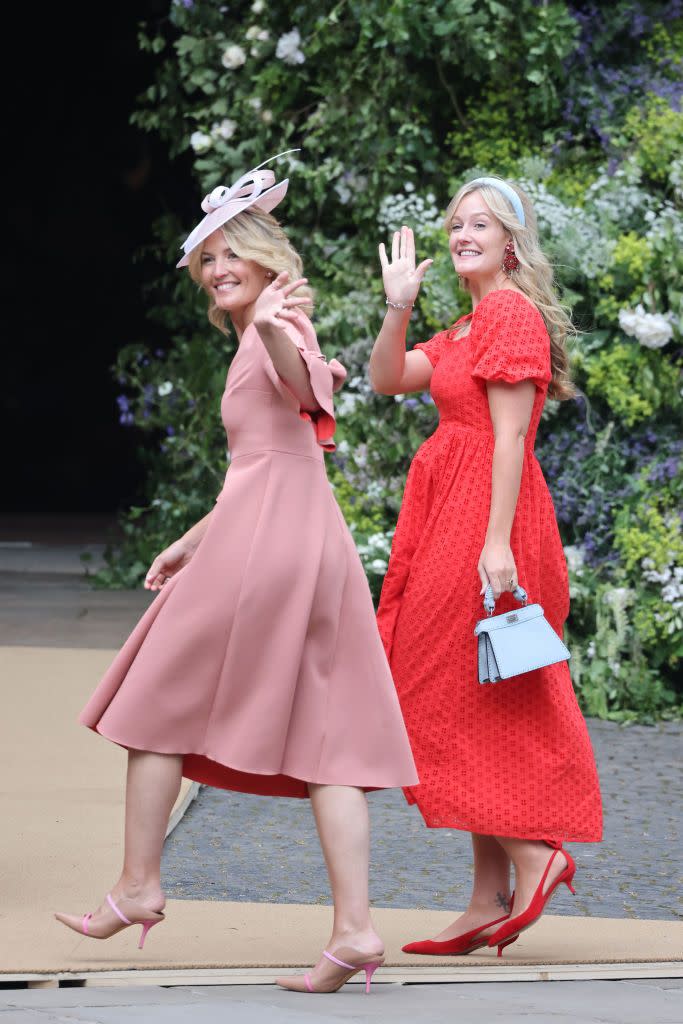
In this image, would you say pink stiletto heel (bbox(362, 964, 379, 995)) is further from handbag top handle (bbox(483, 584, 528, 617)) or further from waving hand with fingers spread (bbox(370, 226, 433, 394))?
waving hand with fingers spread (bbox(370, 226, 433, 394))

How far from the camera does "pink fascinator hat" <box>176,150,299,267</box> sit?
3432mm

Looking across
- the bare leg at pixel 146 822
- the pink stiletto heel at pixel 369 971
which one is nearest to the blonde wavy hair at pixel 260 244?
the bare leg at pixel 146 822

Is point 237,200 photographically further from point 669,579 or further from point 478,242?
point 669,579

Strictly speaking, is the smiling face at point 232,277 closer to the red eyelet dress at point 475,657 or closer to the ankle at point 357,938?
the red eyelet dress at point 475,657

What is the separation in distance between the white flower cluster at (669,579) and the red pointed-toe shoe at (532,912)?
316 cm

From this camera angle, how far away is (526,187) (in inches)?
278

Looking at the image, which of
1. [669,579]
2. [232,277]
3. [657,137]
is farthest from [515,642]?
[657,137]

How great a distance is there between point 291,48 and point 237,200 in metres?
4.64

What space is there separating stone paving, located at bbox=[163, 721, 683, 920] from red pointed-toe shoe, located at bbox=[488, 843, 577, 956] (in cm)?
52

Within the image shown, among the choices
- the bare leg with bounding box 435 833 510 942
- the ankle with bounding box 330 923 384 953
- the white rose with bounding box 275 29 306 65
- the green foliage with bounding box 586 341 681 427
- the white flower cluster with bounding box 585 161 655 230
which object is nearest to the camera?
the ankle with bounding box 330 923 384 953

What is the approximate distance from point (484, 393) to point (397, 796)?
2.20m

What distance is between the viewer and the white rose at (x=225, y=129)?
8078 mm

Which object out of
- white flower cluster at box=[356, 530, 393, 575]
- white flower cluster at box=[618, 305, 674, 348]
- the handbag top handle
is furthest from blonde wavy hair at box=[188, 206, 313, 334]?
white flower cluster at box=[356, 530, 393, 575]

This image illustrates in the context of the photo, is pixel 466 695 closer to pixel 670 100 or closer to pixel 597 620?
pixel 597 620
